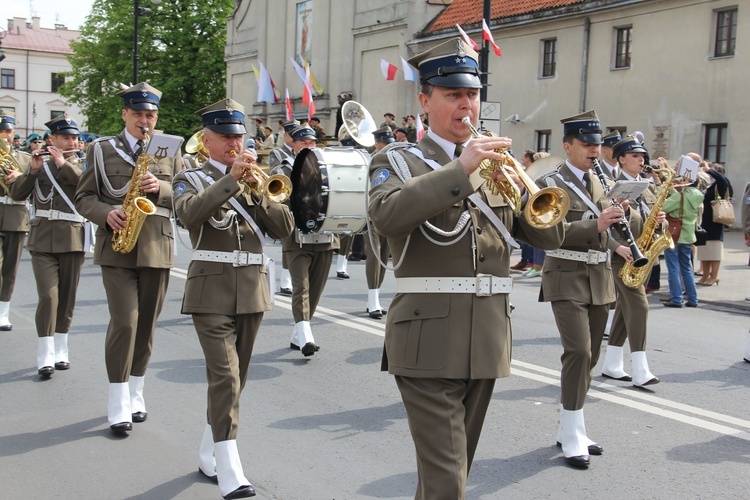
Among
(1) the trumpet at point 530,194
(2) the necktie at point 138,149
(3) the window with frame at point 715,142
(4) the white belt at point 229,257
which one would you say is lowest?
(4) the white belt at point 229,257

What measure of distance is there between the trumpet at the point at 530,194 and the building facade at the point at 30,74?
94.4m

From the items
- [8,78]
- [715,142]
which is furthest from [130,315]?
[8,78]

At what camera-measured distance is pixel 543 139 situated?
28719 mm

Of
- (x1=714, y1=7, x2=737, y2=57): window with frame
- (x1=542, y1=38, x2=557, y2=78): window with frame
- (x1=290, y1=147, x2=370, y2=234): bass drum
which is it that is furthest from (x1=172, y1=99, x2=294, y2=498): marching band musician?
(x1=542, y1=38, x2=557, y2=78): window with frame

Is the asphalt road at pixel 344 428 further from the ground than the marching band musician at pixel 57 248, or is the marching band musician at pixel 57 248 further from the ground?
the marching band musician at pixel 57 248

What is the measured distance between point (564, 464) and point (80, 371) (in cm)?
473

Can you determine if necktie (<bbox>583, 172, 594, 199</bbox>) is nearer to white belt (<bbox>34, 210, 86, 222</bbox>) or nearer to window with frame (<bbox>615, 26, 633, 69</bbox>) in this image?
white belt (<bbox>34, 210, 86, 222</bbox>)

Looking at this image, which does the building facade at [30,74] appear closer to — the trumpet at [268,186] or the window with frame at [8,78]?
the window with frame at [8,78]

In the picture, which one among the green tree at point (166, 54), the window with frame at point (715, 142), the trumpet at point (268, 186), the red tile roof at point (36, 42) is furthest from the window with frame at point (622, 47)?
the red tile roof at point (36, 42)

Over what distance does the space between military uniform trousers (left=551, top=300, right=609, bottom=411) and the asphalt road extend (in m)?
0.45

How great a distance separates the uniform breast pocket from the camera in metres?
3.69

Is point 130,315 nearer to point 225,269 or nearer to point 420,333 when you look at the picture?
point 225,269

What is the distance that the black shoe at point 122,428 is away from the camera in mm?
6266

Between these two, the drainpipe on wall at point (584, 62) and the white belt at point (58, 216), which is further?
the drainpipe on wall at point (584, 62)
